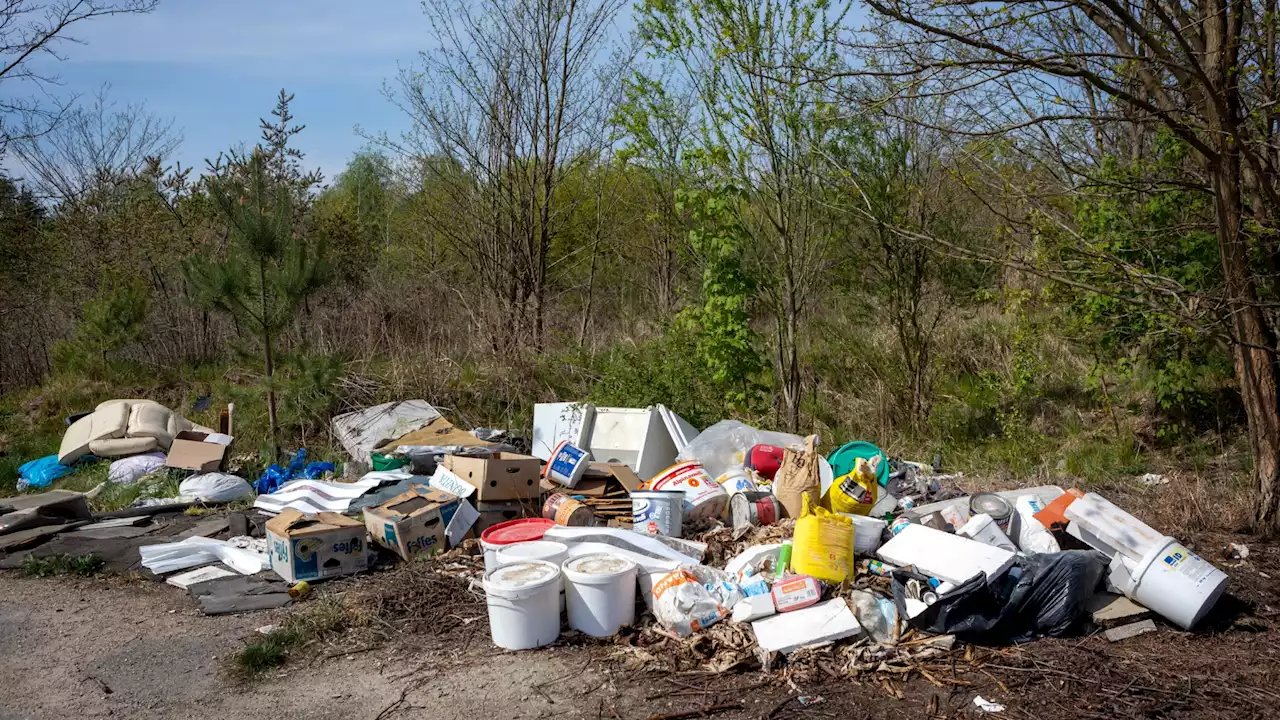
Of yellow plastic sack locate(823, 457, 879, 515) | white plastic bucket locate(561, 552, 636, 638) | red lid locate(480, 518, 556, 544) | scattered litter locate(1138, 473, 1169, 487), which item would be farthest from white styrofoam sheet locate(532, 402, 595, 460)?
scattered litter locate(1138, 473, 1169, 487)

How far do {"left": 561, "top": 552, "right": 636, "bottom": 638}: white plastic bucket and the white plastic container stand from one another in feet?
5.82

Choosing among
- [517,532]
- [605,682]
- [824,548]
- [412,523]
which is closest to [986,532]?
[824,548]

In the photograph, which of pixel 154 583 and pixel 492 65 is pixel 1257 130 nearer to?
pixel 154 583

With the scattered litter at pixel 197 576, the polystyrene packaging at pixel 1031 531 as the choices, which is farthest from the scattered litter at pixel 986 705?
the scattered litter at pixel 197 576

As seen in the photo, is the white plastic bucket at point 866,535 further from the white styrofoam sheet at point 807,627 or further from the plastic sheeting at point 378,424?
the plastic sheeting at point 378,424

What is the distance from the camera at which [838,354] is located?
31.9 ft

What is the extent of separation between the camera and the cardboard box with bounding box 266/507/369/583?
A: 5039 mm

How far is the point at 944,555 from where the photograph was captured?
4223 mm

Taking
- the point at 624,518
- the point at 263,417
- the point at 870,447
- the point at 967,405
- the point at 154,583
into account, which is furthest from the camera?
the point at 263,417

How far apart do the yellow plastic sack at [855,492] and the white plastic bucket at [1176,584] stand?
4.87 feet


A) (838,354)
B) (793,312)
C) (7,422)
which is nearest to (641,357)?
(793,312)

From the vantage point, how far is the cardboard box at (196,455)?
7.68m

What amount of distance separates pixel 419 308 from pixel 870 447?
7.38 m

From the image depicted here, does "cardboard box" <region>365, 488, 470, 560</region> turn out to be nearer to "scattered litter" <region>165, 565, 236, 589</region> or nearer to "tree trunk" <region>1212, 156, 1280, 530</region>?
"scattered litter" <region>165, 565, 236, 589</region>
